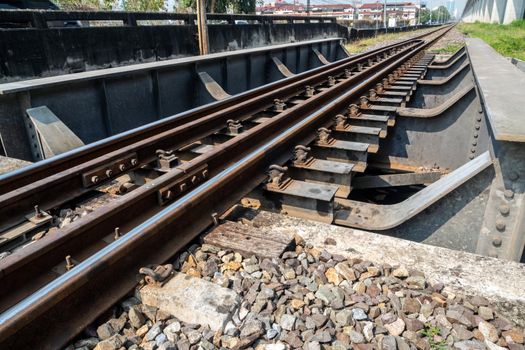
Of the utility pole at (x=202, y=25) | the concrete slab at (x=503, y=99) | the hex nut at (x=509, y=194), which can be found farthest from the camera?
the utility pole at (x=202, y=25)

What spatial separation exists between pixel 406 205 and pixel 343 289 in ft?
4.56

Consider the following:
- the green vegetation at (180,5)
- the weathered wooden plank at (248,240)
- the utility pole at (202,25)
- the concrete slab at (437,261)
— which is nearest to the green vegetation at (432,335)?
the concrete slab at (437,261)

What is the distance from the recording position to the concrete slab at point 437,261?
6.66ft

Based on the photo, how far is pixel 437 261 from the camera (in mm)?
2301

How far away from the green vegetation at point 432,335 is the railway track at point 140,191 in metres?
1.23

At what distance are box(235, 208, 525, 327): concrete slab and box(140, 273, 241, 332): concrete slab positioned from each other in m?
0.67

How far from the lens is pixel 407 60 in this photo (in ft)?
44.0

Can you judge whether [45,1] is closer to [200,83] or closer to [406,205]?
[200,83]

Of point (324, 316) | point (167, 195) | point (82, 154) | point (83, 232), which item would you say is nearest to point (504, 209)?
point (324, 316)

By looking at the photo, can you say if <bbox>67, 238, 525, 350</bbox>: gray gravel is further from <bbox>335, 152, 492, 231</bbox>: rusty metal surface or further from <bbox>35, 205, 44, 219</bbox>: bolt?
<bbox>35, 205, 44, 219</bbox>: bolt

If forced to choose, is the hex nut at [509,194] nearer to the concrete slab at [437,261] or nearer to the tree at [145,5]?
the concrete slab at [437,261]

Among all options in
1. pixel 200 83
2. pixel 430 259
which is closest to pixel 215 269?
pixel 430 259

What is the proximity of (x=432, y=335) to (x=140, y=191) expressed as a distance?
1902mm

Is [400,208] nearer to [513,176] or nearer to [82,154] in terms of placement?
[513,176]
